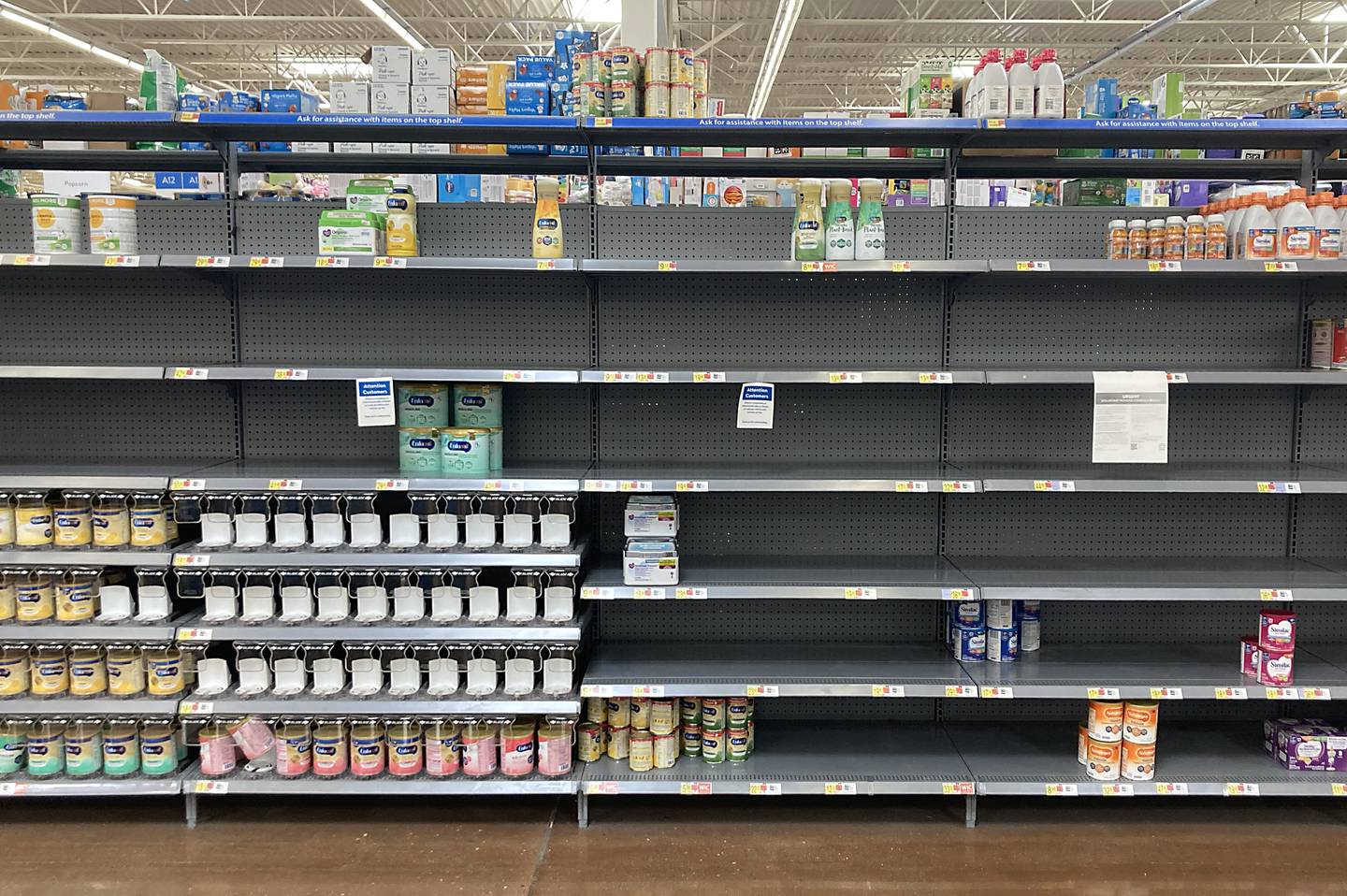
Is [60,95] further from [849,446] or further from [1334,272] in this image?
[1334,272]

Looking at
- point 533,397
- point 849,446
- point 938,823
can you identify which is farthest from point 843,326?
point 938,823

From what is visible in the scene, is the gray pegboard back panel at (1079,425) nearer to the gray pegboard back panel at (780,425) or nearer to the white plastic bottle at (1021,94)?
the gray pegboard back panel at (780,425)

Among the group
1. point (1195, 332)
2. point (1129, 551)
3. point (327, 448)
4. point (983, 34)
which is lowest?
point (1129, 551)

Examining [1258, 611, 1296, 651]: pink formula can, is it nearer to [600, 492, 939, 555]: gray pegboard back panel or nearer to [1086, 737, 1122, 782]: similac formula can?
[1086, 737, 1122, 782]: similac formula can

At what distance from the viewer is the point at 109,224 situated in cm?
304

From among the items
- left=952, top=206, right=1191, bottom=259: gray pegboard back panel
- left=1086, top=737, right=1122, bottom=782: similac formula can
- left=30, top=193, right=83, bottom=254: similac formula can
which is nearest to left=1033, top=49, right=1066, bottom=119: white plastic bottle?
left=952, top=206, right=1191, bottom=259: gray pegboard back panel

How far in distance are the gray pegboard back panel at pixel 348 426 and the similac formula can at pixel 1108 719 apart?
2.02 m

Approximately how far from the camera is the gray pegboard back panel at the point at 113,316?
3.44 metres

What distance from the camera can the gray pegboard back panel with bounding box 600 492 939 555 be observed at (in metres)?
3.52

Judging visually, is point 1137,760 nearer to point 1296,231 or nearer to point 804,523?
point 804,523

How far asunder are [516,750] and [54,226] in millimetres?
2335

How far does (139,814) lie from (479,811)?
3.84 feet

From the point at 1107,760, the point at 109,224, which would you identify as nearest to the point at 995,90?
the point at 1107,760

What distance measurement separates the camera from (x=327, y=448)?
352cm
